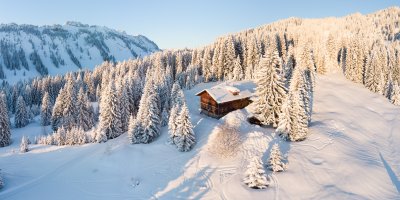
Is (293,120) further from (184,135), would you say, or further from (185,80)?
(185,80)

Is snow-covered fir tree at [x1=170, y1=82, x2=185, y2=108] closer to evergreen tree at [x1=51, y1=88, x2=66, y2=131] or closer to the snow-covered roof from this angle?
the snow-covered roof

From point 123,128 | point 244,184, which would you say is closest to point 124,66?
point 123,128

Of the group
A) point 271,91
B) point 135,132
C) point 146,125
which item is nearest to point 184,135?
point 146,125

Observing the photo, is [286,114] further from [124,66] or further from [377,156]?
[124,66]

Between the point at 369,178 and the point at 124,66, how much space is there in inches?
4756

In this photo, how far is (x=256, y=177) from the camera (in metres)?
34.2

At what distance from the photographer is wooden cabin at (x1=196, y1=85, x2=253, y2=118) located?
6025 cm

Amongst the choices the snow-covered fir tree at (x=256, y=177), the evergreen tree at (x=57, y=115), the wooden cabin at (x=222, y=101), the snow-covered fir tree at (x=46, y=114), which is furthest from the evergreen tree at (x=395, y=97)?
the snow-covered fir tree at (x=46, y=114)

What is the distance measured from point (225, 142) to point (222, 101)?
1449 centimetres

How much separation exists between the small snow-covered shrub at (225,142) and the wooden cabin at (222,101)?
9.61 meters

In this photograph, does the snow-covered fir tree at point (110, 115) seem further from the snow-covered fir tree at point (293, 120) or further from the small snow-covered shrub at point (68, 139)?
the snow-covered fir tree at point (293, 120)

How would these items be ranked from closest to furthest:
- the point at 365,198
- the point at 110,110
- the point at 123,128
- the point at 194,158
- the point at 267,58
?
the point at 365,198 < the point at 194,158 < the point at 267,58 < the point at 110,110 < the point at 123,128

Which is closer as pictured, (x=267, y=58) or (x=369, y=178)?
(x=369, y=178)

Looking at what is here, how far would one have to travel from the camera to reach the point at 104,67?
153 meters
